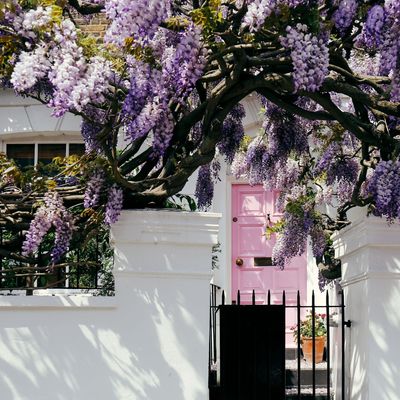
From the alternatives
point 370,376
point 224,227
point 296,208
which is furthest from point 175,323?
point 224,227

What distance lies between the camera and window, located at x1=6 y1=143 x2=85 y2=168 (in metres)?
11.2

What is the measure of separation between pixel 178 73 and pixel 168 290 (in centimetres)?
153

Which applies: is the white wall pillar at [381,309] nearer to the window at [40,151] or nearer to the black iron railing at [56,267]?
the black iron railing at [56,267]

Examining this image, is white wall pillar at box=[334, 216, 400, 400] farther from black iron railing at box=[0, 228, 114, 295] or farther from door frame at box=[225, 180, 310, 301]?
door frame at box=[225, 180, 310, 301]

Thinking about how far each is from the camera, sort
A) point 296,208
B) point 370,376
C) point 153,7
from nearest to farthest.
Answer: point 153,7 → point 370,376 → point 296,208

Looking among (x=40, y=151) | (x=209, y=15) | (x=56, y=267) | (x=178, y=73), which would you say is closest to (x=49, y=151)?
(x=40, y=151)

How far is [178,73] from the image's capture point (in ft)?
16.2

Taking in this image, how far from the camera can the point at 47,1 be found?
191 inches

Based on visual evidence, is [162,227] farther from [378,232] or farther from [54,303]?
[378,232]

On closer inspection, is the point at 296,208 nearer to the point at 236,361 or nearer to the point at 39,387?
the point at 236,361

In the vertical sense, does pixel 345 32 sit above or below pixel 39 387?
above

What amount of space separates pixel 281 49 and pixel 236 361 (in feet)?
8.23

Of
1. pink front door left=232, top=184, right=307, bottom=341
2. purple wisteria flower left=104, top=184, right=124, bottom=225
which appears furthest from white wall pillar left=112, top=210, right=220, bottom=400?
pink front door left=232, top=184, right=307, bottom=341

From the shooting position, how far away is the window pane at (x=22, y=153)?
11180 mm
